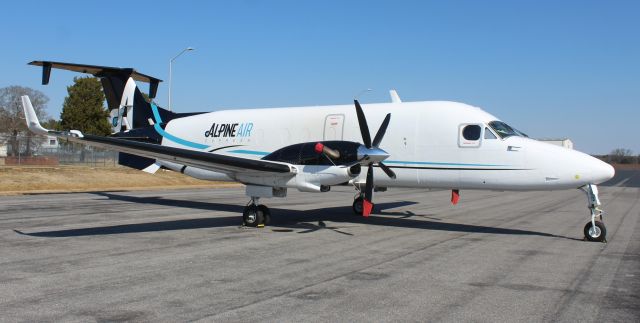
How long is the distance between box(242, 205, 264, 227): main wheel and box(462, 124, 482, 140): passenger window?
627 centimetres

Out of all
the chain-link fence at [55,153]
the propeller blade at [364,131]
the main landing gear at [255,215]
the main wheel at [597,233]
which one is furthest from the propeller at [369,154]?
the chain-link fence at [55,153]

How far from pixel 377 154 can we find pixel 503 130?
3657 millimetres

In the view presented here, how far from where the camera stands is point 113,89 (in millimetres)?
21953

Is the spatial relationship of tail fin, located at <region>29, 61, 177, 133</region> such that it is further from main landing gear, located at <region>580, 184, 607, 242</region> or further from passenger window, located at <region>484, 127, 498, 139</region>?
main landing gear, located at <region>580, 184, 607, 242</region>

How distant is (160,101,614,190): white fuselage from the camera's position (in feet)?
42.5

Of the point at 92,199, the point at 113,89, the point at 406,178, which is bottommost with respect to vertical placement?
the point at 92,199

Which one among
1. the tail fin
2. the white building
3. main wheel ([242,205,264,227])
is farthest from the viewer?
the white building

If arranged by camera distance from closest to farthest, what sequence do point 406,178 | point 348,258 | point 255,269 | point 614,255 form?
point 255,269, point 348,258, point 614,255, point 406,178

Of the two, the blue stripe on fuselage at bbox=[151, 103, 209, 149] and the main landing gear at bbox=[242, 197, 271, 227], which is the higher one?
the blue stripe on fuselage at bbox=[151, 103, 209, 149]

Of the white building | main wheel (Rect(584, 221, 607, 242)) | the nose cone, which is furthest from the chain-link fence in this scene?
the nose cone

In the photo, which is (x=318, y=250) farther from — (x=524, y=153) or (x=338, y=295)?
(x=524, y=153)

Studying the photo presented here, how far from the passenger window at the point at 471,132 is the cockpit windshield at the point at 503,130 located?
0.40 meters

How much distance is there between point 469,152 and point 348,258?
5.63 m

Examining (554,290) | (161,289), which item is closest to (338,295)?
(161,289)
